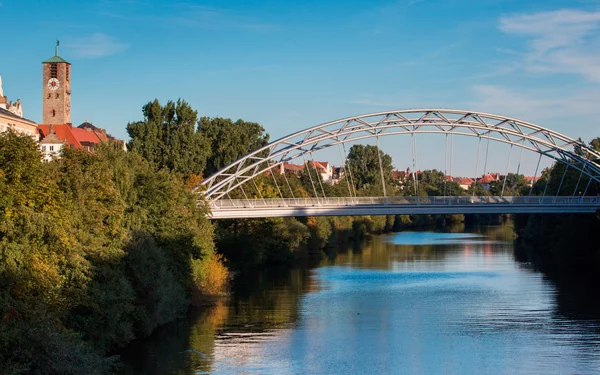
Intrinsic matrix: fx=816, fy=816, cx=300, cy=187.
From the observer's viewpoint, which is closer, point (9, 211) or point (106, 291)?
point (9, 211)

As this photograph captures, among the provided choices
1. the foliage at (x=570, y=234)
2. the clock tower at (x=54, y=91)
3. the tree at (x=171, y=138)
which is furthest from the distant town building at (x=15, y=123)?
the clock tower at (x=54, y=91)

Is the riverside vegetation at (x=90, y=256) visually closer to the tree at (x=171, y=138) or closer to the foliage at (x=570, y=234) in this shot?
the tree at (x=171, y=138)

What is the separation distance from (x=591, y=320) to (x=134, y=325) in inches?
719

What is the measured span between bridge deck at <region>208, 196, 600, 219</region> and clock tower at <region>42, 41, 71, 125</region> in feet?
145

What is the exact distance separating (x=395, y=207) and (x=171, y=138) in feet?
59.1

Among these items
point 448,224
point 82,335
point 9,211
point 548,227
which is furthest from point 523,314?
point 448,224

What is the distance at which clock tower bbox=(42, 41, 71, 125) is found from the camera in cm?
8825

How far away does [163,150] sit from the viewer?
58375 millimetres

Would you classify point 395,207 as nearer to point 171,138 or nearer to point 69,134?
point 171,138

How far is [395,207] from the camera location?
50031mm

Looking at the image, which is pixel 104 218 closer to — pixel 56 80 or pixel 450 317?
pixel 450 317

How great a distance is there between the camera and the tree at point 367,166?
106m

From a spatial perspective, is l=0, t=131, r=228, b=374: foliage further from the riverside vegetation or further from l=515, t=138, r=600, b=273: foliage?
l=515, t=138, r=600, b=273: foliage

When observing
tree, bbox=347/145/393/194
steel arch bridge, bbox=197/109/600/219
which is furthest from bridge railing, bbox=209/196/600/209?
tree, bbox=347/145/393/194
